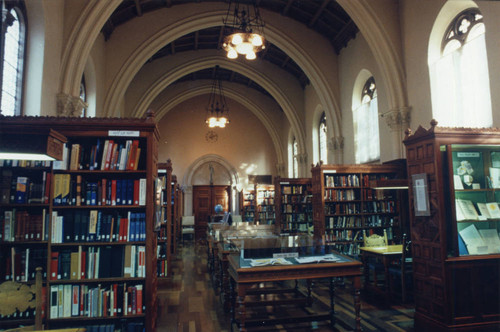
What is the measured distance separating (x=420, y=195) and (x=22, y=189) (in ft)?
14.4

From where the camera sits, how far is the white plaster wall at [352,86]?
8688 mm

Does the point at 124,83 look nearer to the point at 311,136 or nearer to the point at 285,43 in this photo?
the point at 285,43

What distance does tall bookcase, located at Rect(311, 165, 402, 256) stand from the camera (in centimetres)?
773

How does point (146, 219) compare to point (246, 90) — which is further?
point (246, 90)

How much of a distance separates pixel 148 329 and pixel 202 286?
303cm

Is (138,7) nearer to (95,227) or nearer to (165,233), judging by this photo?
(165,233)

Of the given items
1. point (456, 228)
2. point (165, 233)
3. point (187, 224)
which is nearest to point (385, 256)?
point (456, 228)

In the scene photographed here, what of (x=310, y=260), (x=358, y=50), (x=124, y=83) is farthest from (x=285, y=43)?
(x=310, y=260)

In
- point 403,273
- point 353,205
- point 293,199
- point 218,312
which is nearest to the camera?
point 218,312

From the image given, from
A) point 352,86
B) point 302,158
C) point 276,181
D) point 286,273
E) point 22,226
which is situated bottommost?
point 286,273

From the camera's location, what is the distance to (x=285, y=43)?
11281 mm

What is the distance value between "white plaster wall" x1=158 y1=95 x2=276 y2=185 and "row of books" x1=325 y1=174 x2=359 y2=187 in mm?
9679

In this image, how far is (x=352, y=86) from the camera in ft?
33.9

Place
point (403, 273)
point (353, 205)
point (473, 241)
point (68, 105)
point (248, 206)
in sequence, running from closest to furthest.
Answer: point (473, 241)
point (403, 273)
point (68, 105)
point (353, 205)
point (248, 206)
